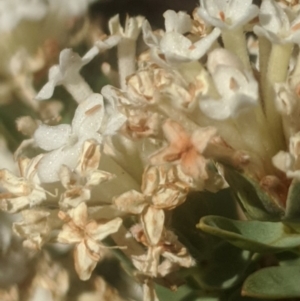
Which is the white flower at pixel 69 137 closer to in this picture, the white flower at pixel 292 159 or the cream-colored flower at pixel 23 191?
the cream-colored flower at pixel 23 191

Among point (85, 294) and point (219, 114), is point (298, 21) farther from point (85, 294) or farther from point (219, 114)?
point (85, 294)

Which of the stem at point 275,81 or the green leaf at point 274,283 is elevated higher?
the stem at point 275,81

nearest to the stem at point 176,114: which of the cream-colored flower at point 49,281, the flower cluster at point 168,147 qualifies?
the flower cluster at point 168,147

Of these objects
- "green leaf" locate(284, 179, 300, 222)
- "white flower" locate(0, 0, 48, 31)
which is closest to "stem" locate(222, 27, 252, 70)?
"green leaf" locate(284, 179, 300, 222)

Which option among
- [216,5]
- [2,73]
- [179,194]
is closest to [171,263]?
[179,194]

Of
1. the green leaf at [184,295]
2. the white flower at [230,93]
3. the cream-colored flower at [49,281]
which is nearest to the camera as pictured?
the white flower at [230,93]

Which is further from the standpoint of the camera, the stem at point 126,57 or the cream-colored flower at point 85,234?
the stem at point 126,57
